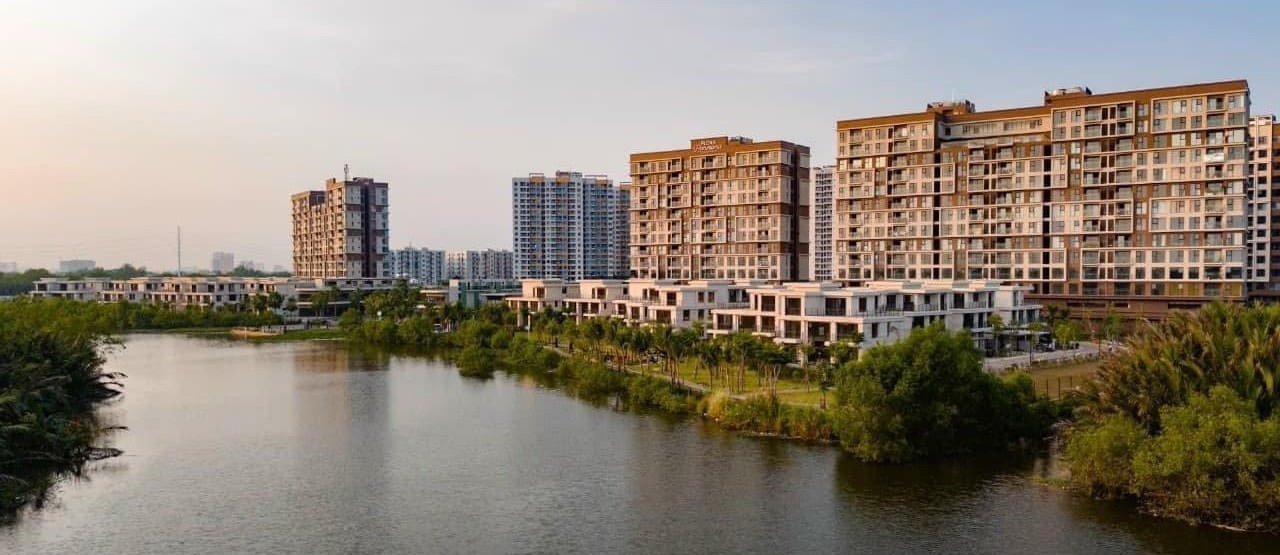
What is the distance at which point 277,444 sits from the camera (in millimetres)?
39344

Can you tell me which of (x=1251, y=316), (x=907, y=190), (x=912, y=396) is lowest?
(x=912, y=396)

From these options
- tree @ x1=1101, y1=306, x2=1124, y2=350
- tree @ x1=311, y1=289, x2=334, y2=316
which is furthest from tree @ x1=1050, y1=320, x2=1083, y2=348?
tree @ x1=311, y1=289, x2=334, y2=316

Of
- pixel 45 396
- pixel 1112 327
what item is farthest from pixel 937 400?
pixel 45 396

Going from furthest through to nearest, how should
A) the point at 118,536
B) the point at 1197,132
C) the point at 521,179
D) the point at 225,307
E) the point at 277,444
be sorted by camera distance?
the point at 521,179 → the point at 225,307 → the point at 1197,132 → the point at 277,444 → the point at 118,536

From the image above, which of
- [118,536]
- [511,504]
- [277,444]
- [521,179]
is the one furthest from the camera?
[521,179]

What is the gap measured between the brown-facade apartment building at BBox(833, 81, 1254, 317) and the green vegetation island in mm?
34642

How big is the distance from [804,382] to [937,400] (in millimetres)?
14265

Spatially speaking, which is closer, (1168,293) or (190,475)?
(190,475)

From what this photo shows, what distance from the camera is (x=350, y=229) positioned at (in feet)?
445

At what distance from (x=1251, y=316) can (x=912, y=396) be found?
11.4 metres

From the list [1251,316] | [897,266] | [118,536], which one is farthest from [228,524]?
[897,266]

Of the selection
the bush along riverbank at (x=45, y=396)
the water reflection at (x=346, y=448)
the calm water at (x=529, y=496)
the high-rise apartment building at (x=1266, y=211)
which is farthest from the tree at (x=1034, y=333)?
the bush along riverbank at (x=45, y=396)

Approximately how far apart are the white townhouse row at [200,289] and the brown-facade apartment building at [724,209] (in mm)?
43614

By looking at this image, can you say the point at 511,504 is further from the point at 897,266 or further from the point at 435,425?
the point at 897,266
